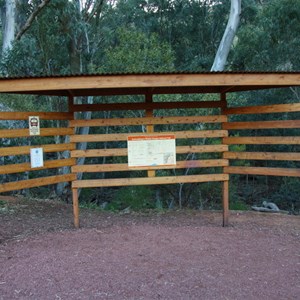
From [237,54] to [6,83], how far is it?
13507mm

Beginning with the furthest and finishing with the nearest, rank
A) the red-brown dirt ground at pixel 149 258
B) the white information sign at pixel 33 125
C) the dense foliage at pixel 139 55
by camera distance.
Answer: the dense foliage at pixel 139 55
the white information sign at pixel 33 125
the red-brown dirt ground at pixel 149 258

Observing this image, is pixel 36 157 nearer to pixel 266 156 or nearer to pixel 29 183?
pixel 29 183

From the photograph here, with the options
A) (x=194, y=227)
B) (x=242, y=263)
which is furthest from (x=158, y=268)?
(x=194, y=227)

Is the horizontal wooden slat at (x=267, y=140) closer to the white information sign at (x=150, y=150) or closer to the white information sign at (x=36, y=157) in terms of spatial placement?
the white information sign at (x=150, y=150)

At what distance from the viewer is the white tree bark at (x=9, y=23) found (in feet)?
44.7

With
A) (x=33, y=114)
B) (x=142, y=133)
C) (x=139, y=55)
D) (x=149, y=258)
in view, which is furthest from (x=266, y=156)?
(x=139, y=55)

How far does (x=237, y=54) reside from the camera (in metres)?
17.4

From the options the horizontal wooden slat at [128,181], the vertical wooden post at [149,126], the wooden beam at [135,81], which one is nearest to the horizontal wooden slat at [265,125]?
the wooden beam at [135,81]

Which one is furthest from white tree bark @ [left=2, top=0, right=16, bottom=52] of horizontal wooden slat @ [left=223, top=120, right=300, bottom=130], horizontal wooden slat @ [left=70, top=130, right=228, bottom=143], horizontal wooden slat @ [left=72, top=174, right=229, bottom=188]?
horizontal wooden slat @ [left=223, top=120, right=300, bottom=130]

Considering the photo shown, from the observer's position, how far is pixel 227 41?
15289 millimetres

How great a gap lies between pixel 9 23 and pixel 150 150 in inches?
386

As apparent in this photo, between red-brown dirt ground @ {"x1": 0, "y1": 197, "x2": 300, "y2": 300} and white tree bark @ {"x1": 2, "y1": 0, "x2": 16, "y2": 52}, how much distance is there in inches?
311

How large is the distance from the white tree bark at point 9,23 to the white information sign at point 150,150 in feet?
29.3

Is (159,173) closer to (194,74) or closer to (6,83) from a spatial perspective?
(194,74)
